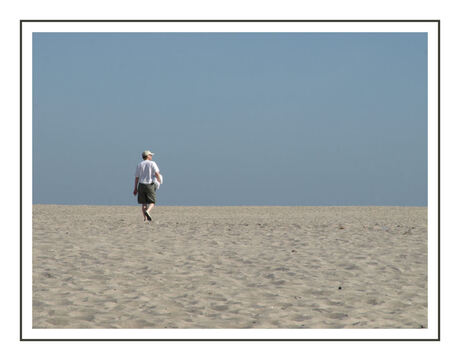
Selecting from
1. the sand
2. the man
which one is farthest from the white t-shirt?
the sand

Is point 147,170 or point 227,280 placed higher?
point 147,170

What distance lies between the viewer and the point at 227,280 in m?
7.46

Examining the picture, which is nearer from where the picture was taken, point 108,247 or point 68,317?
point 68,317

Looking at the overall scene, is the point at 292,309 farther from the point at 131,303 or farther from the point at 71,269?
the point at 71,269

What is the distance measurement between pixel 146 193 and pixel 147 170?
57 cm

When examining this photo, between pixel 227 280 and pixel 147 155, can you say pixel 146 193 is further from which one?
pixel 227 280

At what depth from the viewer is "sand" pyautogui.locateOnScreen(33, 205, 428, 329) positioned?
19.0 feet

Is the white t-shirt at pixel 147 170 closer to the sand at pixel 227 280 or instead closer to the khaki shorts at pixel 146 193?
the khaki shorts at pixel 146 193

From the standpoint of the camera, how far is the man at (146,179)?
1471 cm

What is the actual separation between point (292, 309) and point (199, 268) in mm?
2327

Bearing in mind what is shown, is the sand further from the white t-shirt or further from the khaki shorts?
the white t-shirt

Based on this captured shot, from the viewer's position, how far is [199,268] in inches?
322

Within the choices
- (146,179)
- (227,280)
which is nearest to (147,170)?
(146,179)
